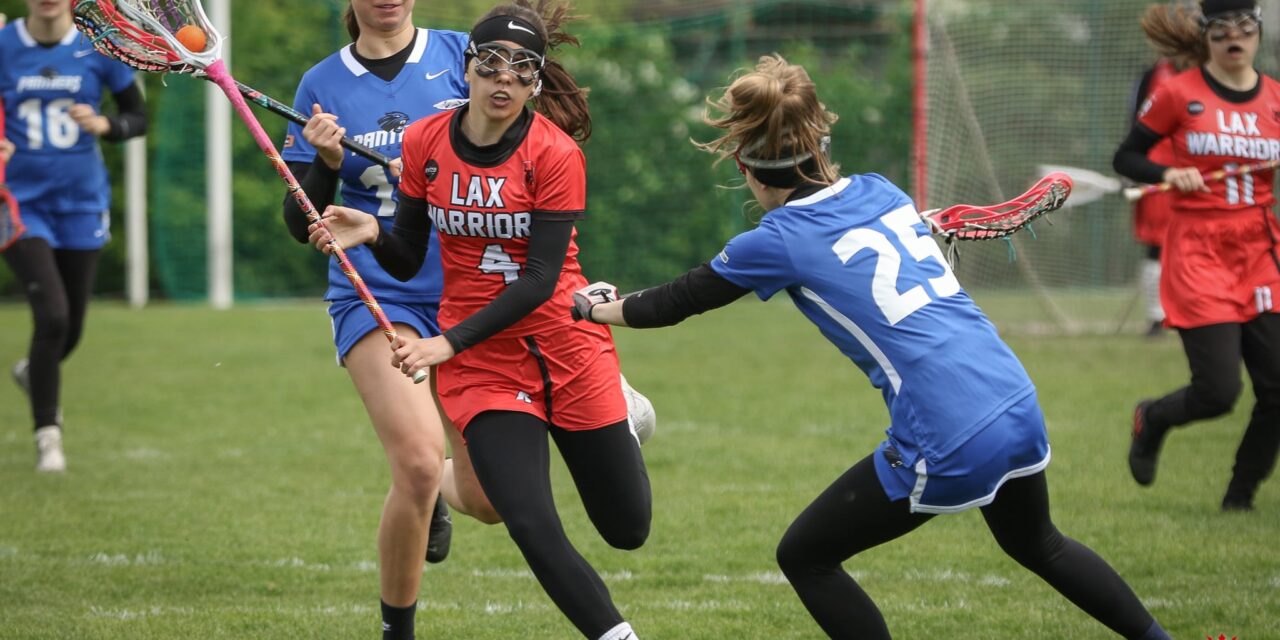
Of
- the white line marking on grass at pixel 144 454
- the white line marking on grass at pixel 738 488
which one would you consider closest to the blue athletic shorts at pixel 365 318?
the white line marking on grass at pixel 738 488

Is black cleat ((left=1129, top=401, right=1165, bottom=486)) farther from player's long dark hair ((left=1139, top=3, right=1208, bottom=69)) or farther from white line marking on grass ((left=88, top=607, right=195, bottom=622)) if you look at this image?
white line marking on grass ((left=88, top=607, right=195, bottom=622))

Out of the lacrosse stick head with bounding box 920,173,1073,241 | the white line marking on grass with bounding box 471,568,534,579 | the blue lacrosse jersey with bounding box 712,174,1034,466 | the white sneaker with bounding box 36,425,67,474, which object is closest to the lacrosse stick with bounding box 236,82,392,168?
the blue lacrosse jersey with bounding box 712,174,1034,466

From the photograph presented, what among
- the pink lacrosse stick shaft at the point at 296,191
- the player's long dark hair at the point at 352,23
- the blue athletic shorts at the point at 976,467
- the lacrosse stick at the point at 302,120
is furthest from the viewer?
the player's long dark hair at the point at 352,23

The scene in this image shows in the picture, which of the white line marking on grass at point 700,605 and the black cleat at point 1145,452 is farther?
the black cleat at point 1145,452

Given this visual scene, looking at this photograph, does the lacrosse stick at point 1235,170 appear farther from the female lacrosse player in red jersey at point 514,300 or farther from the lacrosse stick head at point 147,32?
the lacrosse stick head at point 147,32

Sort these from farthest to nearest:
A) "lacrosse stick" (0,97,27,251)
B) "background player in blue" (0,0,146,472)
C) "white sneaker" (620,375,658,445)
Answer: "background player in blue" (0,0,146,472) < "lacrosse stick" (0,97,27,251) < "white sneaker" (620,375,658,445)

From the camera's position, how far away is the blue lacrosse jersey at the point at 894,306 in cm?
354

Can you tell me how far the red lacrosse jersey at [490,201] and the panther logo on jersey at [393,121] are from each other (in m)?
0.48

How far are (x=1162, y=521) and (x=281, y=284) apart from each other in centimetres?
1324

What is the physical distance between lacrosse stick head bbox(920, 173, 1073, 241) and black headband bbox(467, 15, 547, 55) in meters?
1.16

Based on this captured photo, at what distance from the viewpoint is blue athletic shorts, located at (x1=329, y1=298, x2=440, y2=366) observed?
177 inches

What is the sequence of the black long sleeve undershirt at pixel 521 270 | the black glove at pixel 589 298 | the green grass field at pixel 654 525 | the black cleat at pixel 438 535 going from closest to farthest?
the black glove at pixel 589 298 < the black long sleeve undershirt at pixel 521 270 < the green grass field at pixel 654 525 < the black cleat at pixel 438 535

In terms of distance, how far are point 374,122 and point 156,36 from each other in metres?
A: 0.67

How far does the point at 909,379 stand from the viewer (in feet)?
11.7
